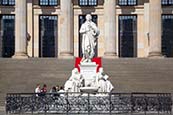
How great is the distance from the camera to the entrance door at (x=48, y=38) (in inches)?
3354

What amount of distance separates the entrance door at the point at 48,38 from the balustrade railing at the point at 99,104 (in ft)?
168

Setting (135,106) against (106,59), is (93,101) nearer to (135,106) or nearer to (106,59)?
(135,106)

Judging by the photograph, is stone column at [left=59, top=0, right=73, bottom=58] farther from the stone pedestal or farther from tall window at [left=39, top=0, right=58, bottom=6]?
the stone pedestal

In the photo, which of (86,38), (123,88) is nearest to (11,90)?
(123,88)

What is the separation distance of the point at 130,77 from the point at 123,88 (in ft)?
12.5

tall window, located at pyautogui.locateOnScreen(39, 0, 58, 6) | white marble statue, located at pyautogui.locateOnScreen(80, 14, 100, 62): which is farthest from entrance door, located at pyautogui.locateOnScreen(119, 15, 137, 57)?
white marble statue, located at pyautogui.locateOnScreen(80, 14, 100, 62)

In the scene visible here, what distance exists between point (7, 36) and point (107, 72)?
27.9 m

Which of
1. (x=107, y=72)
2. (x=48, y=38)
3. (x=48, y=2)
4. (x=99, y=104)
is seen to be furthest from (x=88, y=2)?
(x=99, y=104)

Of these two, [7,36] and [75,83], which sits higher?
[7,36]

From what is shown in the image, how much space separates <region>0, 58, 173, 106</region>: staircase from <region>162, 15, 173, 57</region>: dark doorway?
16.3m

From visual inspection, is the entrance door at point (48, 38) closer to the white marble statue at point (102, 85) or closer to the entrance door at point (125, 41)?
the entrance door at point (125, 41)

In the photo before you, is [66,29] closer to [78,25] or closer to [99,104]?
[78,25]

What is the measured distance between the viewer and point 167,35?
85062 mm

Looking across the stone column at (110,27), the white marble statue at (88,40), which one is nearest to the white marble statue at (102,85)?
the white marble statue at (88,40)
